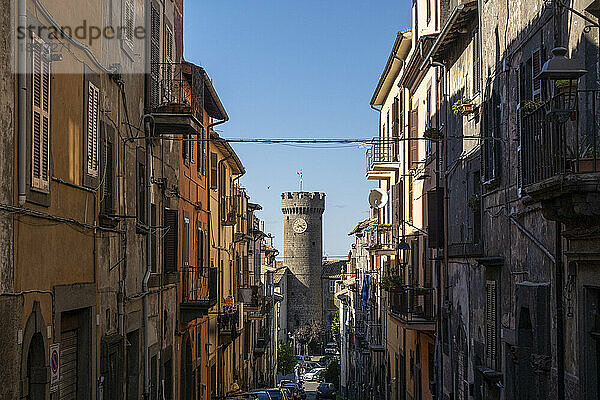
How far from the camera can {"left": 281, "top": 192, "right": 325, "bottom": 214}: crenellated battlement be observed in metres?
105

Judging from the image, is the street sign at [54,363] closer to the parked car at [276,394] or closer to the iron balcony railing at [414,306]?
the iron balcony railing at [414,306]

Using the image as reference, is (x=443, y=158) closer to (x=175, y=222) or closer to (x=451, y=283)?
(x=451, y=283)

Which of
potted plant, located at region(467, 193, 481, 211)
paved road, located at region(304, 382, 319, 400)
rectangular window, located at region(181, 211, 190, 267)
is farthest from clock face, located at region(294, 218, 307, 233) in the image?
potted plant, located at region(467, 193, 481, 211)

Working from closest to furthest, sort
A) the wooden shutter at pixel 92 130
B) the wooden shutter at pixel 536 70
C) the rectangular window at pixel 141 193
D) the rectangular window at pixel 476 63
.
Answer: the wooden shutter at pixel 536 70, the wooden shutter at pixel 92 130, the rectangular window at pixel 141 193, the rectangular window at pixel 476 63

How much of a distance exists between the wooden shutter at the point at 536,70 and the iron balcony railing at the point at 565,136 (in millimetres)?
1473

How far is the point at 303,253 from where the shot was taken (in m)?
108

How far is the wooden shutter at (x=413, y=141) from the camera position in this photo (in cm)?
2788

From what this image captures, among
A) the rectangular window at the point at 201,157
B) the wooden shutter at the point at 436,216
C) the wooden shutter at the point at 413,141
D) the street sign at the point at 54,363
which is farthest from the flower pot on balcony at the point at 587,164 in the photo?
the wooden shutter at the point at 413,141

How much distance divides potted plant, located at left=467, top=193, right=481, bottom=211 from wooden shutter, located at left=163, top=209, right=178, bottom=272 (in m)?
6.73

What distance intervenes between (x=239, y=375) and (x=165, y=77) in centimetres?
2462

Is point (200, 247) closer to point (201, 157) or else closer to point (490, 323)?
point (201, 157)

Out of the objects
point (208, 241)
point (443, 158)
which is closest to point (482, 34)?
point (443, 158)

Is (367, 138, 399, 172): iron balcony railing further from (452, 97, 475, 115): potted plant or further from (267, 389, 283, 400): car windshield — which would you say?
(452, 97, 475, 115): potted plant

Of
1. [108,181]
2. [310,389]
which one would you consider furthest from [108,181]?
[310,389]
